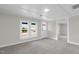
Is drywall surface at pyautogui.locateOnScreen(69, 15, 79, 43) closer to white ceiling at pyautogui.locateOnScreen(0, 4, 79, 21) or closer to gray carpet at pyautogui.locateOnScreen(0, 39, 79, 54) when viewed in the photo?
gray carpet at pyautogui.locateOnScreen(0, 39, 79, 54)

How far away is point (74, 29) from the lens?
5.21 meters

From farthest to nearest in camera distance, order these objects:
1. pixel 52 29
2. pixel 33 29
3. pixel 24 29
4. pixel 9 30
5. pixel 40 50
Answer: pixel 52 29 < pixel 33 29 < pixel 24 29 < pixel 9 30 < pixel 40 50

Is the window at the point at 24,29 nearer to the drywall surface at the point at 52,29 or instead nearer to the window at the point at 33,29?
the window at the point at 33,29

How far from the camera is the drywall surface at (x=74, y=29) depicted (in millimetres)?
5023

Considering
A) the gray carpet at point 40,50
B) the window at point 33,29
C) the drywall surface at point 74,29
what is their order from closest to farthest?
the gray carpet at point 40,50 < the drywall surface at point 74,29 < the window at point 33,29

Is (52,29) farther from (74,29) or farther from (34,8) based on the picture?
(34,8)

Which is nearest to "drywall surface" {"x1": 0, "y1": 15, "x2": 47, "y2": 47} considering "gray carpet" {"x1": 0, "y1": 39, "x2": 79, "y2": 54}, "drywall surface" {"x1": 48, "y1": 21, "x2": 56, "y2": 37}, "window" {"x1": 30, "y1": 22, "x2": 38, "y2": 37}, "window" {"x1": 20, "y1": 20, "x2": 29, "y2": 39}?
"window" {"x1": 20, "y1": 20, "x2": 29, "y2": 39}

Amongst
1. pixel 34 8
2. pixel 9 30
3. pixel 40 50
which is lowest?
pixel 40 50

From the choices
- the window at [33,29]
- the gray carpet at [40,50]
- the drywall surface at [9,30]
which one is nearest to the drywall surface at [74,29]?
the gray carpet at [40,50]

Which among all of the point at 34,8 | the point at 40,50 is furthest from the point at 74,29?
the point at 34,8

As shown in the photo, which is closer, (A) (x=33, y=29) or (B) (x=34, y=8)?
(B) (x=34, y=8)
